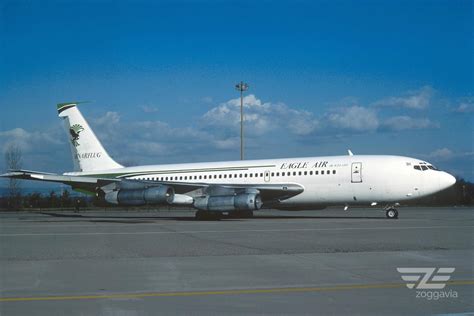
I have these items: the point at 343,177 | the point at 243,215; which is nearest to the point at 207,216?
the point at 243,215

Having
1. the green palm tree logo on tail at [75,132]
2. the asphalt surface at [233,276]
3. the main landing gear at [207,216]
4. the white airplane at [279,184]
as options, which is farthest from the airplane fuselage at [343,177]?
the asphalt surface at [233,276]

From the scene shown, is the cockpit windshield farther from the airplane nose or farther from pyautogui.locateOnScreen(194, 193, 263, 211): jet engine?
pyautogui.locateOnScreen(194, 193, 263, 211): jet engine

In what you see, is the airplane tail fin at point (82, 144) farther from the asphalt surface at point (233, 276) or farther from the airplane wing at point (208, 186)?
the asphalt surface at point (233, 276)

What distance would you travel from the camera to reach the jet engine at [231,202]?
28.5 meters

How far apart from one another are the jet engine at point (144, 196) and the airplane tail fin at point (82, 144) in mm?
7804

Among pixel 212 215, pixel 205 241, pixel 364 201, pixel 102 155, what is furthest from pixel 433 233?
pixel 102 155

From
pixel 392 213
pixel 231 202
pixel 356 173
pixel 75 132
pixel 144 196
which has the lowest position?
pixel 392 213

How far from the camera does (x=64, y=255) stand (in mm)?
12961

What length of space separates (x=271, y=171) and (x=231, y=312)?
25365 mm

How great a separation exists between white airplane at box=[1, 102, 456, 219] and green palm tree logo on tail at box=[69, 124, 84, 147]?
4.67 m

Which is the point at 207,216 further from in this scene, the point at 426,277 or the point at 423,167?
the point at 426,277

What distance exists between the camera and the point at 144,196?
30359 mm

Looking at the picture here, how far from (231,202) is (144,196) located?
5.00 metres

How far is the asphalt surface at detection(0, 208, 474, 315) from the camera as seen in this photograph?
7137mm
